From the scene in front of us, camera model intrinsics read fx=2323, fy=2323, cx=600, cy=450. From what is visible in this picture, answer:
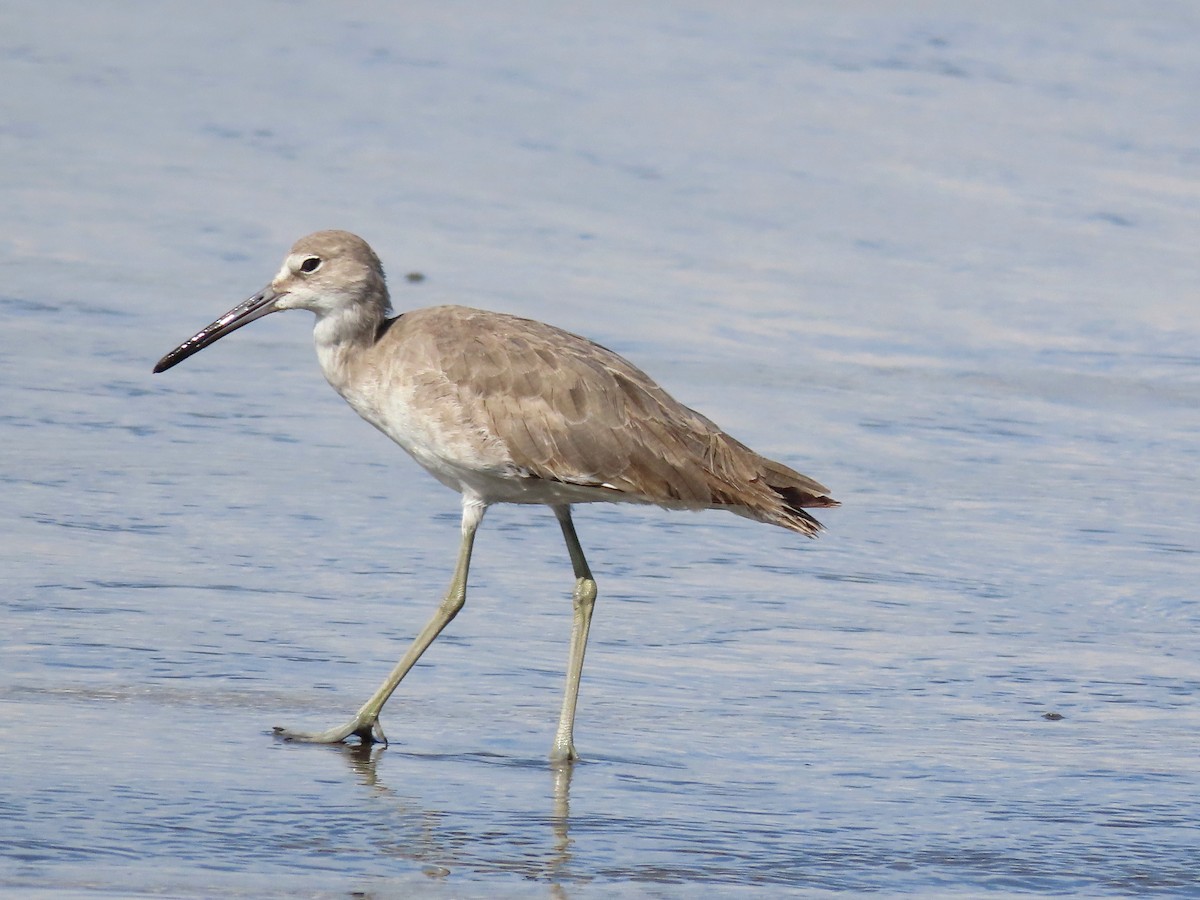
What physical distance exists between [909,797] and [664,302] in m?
5.28

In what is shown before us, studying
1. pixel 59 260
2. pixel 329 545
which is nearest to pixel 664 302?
pixel 59 260

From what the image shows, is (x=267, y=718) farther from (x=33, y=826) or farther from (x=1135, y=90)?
(x=1135, y=90)

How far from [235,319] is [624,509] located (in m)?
2.02

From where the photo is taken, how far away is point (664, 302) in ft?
36.0

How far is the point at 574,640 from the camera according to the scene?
661cm

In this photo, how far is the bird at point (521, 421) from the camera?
6699 mm

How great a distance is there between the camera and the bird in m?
6.70

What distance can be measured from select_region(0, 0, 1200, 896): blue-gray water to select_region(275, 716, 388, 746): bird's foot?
0.09 metres

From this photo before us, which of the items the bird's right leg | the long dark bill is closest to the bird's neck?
the long dark bill

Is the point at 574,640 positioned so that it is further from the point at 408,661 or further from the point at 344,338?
the point at 344,338

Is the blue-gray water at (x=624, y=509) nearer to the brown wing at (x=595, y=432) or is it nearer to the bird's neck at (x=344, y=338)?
the brown wing at (x=595, y=432)

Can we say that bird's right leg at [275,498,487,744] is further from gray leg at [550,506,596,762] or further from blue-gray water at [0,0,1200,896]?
gray leg at [550,506,596,762]

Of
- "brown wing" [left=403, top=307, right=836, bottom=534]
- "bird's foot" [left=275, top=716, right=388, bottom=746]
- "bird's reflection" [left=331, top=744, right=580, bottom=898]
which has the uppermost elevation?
"brown wing" [left=403, top=307, right=836, bottom=534]

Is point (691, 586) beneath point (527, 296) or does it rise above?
beneath
